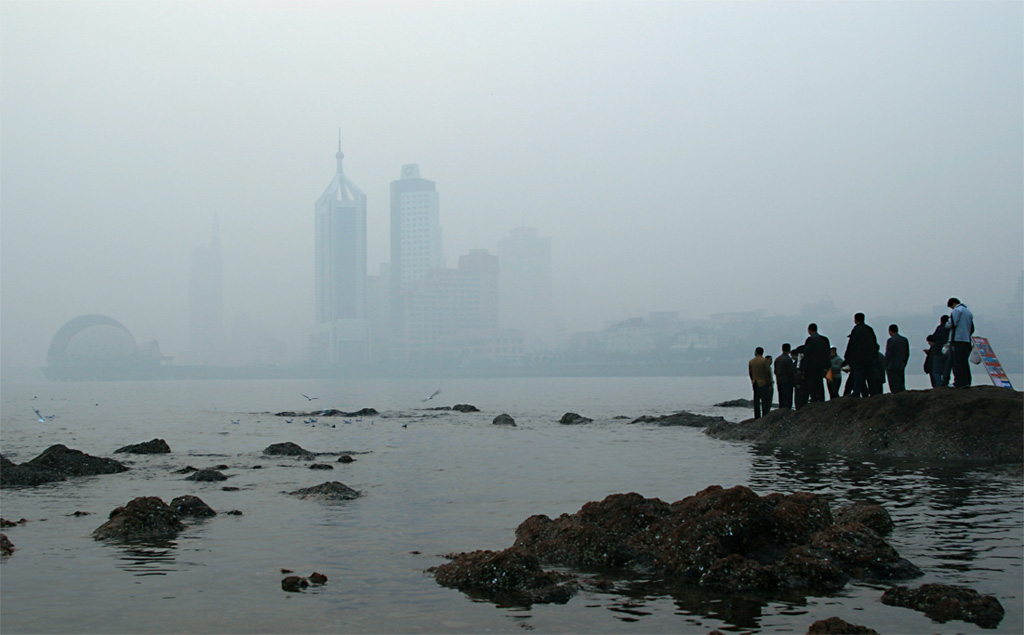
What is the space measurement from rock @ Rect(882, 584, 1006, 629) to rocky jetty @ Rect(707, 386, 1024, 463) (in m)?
9.01

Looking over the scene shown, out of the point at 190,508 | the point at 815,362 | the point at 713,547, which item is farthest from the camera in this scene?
the point at 815,362

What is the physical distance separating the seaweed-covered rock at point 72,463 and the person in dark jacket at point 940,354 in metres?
16.5

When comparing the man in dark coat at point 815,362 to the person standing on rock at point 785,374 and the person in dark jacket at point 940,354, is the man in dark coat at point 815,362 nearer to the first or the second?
the person standing on rock at point 785,374

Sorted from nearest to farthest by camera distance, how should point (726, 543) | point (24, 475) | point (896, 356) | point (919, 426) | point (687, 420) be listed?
point (726, 543) → point (24, 475) → point (919, 426) → point (896, 356) → point (687, 420)

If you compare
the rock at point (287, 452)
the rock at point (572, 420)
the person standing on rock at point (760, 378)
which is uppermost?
the person standing on rock at point (760, 378)

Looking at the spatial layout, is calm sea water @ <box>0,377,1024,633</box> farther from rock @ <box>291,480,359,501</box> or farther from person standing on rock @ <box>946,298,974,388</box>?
person standing on rock @ <box>946,298,974,388</box>

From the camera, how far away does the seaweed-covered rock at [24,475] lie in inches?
525

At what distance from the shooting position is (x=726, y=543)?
6.86 m

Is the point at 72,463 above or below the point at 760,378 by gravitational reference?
below

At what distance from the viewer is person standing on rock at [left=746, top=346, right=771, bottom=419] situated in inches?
781

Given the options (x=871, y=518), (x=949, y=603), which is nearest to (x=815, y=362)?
(x=871, y=518)

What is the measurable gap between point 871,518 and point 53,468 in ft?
44.7

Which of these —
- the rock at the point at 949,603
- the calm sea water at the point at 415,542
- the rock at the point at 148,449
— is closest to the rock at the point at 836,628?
the calm sea water at the point at 415,542

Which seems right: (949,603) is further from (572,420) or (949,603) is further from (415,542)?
(572,420)
